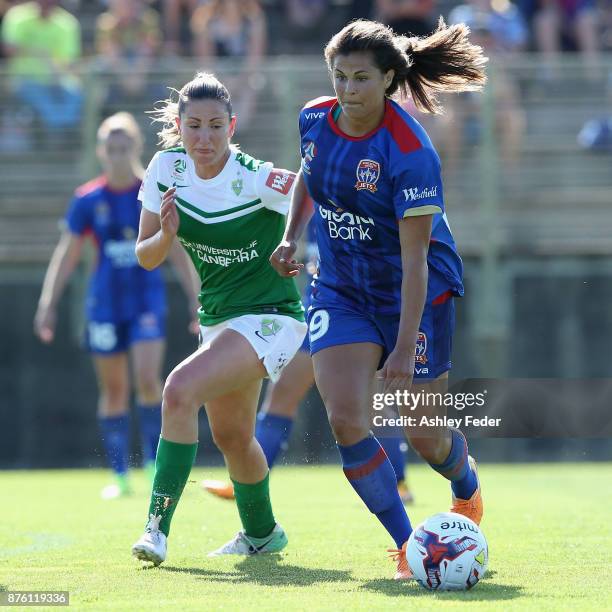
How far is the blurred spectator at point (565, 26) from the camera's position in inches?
596

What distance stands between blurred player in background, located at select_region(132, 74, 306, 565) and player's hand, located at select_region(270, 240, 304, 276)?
409mm

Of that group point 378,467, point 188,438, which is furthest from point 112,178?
point 378,467

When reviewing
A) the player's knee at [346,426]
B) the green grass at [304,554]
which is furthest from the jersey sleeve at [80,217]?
the player's knee at [346,426]

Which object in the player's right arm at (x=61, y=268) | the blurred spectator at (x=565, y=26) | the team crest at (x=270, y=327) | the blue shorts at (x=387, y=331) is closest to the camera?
the blue shorts at (x=387, y=331)

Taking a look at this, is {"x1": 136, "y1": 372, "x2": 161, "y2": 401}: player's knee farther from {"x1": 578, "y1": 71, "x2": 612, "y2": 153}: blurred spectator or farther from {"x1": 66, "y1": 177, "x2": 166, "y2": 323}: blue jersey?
{"x1": 578, "y1": 71, "x2": 612, "y2": 153}: blurred spectator

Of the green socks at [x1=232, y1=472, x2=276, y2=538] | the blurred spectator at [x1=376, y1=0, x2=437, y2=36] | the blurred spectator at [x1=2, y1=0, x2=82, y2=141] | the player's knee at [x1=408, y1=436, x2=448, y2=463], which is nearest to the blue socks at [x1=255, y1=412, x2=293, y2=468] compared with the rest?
the green socks at [x1=232, y1=472, x2=276, y2=538]

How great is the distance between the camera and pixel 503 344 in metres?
13.8

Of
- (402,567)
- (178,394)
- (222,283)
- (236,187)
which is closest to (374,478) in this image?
(402,567)

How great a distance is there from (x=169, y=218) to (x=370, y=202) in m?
0.91

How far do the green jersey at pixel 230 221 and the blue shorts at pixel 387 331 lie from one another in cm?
→ 49

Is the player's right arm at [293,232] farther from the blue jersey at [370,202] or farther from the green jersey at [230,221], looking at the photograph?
the green jersey at [230,221]

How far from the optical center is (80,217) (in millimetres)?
10531

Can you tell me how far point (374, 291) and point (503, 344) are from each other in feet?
26.7

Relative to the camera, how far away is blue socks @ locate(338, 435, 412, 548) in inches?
222
